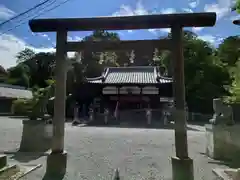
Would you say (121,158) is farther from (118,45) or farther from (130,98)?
(130,98)

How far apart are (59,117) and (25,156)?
110 inches

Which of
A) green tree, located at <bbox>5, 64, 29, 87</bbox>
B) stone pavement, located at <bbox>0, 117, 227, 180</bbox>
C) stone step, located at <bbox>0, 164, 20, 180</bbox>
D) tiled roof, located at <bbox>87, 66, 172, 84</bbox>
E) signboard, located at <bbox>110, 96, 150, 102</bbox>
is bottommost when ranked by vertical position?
stone pavement, located at <bbox>0, 117, 227, 180</bbox>

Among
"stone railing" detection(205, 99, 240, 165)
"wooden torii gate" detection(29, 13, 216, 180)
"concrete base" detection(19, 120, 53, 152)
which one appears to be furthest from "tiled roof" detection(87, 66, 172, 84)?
→ "wooden torii gate" detection(29, 13, 216, 180)

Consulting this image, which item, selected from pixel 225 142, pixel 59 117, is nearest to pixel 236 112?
pixel 225 142

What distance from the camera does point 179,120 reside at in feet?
16.3

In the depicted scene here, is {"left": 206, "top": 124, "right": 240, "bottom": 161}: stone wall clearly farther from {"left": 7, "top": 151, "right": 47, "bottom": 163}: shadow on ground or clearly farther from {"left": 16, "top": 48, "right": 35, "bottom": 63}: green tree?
{"left": 16, "top": 48, "right": 35, "bottom": 63}: green tree

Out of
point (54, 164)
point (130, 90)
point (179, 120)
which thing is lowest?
point (54, 164)

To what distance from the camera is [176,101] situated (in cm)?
503

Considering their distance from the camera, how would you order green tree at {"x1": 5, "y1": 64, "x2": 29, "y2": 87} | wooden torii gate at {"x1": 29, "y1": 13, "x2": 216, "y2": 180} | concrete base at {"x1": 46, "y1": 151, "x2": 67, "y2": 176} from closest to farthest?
wooden torii gate at {"x1": 29, "y1": 13, "x2": 216, "y2": 180} → concrete base at {"x1": 46, "y1": 151, "x2": 67, "y2": 176} → green tree at {"x1": 5, "y1": 64, "x2": 29, "y2": 87}

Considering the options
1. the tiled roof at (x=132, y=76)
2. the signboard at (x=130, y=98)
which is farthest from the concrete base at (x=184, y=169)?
the signboard at (x=130, y=98)

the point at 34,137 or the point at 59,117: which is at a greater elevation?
the point at 59,117

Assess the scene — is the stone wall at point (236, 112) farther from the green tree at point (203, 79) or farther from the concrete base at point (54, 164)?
the green tree at point (203, 79)

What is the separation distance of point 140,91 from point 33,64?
29094mm

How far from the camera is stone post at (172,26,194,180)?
187 inches
